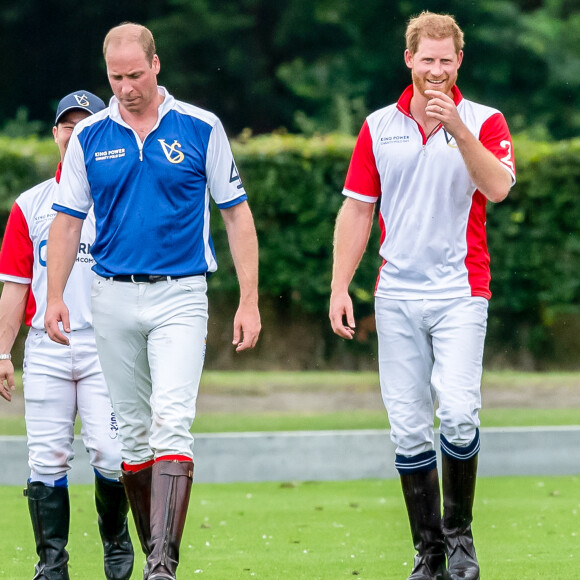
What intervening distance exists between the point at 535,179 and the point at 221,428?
18.9 ft

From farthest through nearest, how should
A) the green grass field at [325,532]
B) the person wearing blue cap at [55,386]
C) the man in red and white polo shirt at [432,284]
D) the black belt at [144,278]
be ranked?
1. the green grass field at [325,532]
2. the person wearing blue cap at [55,386]
3. the man in red and white polo shirt at [432,284]
4. the black belt at [144,278]

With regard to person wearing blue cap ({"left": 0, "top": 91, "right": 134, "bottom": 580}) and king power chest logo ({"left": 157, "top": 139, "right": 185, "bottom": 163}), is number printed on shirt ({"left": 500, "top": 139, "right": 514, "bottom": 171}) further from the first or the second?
person wearing blue cap ({"left": 0, "top": 91, "right": 134, "bottom": 580})

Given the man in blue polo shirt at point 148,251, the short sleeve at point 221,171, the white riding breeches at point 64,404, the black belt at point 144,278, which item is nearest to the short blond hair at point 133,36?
the man in blue polo shirt at point 148,251

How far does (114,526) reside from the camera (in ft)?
18.8

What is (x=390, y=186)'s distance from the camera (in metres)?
5.41

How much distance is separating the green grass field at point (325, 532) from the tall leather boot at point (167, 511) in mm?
1005

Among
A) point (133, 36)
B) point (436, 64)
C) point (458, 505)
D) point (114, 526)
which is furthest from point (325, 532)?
point (133, 36)

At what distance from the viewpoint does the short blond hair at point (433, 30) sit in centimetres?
523

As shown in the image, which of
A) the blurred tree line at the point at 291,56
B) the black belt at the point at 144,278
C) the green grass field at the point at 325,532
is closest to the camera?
the black belt at the point at 144,278

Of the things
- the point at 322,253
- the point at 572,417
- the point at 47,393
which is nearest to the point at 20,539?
the point at 47,393

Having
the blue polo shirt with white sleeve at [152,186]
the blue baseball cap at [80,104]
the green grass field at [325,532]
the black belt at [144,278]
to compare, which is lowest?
the green grass field at [325,532]

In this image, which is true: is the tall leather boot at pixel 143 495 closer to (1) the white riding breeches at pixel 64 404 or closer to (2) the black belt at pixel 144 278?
(1) the white riding breeches at pixel 64 404

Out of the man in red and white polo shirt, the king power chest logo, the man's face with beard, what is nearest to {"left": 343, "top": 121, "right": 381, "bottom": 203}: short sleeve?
the man in red and white polo shirt

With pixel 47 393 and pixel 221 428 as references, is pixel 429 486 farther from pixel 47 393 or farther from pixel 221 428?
pixel 221 428
